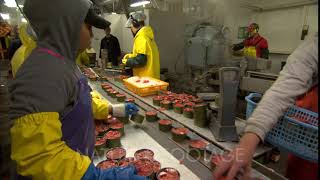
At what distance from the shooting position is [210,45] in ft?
16.1

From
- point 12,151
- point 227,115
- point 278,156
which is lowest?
point 278,156

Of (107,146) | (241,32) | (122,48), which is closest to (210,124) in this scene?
(107,146)

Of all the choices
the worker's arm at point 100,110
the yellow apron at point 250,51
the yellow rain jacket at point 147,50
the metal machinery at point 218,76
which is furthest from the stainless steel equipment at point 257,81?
the yellow apron at point 250,51

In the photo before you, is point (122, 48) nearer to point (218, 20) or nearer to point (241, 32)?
point (218, 20)

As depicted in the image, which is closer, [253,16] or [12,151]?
[12,151]

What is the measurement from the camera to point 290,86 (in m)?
0.81

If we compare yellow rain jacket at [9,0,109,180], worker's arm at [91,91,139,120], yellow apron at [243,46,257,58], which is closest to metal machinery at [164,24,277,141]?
yellow apron at [243,46,257,58]

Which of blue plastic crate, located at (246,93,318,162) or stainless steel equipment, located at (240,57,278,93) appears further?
stainless steel equipment, located at (240,57,278,93)

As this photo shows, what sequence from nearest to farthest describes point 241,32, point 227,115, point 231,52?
point 227,115, point 231,52, point 241,32

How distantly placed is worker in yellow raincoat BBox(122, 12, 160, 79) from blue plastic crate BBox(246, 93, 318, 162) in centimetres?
239

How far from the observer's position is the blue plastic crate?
0.85 m

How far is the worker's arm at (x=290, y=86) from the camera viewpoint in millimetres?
784

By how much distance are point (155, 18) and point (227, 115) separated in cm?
402

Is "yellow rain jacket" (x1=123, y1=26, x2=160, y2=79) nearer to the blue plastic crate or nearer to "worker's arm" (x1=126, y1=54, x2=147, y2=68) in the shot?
"worker's arm" (x1=126, y1=54, x2=147, y2=68)
